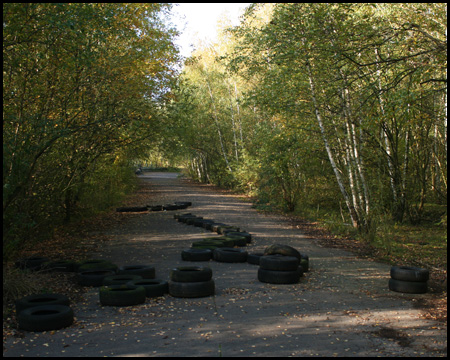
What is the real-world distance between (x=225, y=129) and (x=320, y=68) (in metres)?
23.4

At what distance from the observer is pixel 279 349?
4.87 meters

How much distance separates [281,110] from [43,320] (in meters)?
9.67

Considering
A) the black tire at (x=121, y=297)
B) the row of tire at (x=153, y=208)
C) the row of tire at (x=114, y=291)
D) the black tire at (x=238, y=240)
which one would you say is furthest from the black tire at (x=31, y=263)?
the row of tire at (x=153, y=208)

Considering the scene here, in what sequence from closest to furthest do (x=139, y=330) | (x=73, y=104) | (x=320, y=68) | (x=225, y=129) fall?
1. (x=139, y=330)
2. (x=73, y=104)
3. (x=320, y=68)
4. (x=225, y=129)

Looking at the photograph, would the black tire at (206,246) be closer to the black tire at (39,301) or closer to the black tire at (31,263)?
the black tire at (31,263)

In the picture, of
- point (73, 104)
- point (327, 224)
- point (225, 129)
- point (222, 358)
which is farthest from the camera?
point (225, 129)

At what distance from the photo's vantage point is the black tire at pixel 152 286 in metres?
6.93

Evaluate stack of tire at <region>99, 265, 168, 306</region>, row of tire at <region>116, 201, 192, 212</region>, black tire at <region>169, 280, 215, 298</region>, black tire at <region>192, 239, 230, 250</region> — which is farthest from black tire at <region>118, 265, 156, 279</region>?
row of tire at <region>116, 201, 192, 212</region>

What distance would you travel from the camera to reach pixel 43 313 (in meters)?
5.81

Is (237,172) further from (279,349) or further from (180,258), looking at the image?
(279,349)

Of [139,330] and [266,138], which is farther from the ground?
[266,138]

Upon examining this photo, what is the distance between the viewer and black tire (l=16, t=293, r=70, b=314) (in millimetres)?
5902

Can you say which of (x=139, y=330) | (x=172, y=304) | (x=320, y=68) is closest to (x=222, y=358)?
(x=139, y=330)

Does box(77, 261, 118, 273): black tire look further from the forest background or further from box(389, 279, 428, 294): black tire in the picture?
box(389, 279, 428, 294): black tire
